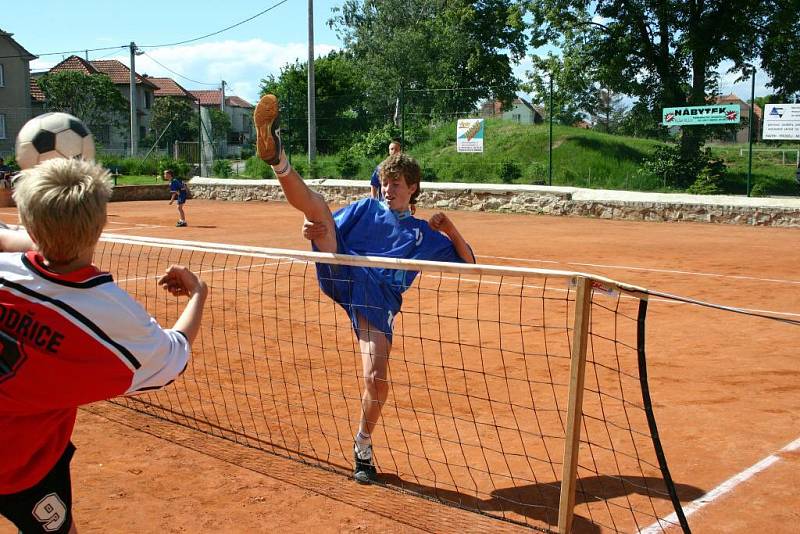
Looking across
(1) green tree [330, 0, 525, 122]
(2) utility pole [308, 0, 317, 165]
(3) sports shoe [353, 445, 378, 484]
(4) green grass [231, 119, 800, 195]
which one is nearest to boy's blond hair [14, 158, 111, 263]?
(3) sports shoe [353, 445, 378, 484]

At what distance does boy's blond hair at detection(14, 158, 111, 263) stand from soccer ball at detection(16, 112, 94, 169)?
97.4 inches

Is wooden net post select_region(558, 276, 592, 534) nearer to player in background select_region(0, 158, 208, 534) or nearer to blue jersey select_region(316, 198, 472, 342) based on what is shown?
blue jersey select_region(316, 198, 472, 342)

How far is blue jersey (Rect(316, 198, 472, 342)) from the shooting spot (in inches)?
182

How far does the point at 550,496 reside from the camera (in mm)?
4445

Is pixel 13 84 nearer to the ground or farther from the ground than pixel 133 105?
farther from the ground

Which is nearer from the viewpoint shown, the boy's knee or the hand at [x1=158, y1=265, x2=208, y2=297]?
the hand at [x1=158, y1=265, x2=208, y2=297]

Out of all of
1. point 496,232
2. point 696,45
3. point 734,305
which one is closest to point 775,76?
point 696,45

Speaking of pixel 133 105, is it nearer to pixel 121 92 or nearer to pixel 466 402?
pixel 121 92

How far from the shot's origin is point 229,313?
9.16m

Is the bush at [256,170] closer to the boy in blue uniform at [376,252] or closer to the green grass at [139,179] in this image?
the green grass at [139,179]

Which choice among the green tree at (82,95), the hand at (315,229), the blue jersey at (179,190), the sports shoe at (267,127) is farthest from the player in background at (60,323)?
the green tree at (82,95)

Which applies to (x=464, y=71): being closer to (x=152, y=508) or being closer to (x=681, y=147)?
(x=681, y=147)

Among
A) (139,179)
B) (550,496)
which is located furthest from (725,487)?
(139,179)

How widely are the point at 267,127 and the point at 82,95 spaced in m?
55.8
